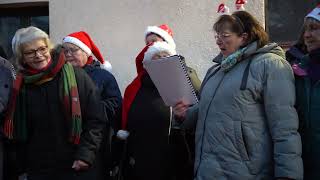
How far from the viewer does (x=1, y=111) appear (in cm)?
375

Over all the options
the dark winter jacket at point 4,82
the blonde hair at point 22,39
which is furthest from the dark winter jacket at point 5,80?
the blonde hair at point 22,39

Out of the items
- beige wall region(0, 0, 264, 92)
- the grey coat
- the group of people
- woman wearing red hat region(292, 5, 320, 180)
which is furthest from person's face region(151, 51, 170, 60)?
beige wall region(0, 0, 264, 92)

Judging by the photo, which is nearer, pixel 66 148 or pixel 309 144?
pixel 309 144

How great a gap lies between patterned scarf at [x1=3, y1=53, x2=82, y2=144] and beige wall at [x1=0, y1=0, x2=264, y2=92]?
2.13 metres

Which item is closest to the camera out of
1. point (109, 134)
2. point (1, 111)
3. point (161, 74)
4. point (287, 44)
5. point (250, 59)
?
point (250, 59)

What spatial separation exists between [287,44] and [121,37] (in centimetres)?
173

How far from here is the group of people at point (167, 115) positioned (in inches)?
117

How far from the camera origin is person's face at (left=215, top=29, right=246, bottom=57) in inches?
125

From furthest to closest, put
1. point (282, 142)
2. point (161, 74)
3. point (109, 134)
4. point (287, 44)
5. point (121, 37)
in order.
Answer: point (121, 37) < point (287, 44) < point (109, 134) < point (161, 74) < point (282, 142)

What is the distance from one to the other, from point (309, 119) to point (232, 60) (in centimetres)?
54

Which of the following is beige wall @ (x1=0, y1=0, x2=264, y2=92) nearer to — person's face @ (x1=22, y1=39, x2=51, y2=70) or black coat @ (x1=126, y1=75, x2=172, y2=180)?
black coat @ (x1=126, y1=75, x2=172, y2=180)

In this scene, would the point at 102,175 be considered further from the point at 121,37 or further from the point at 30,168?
the point at 121,37

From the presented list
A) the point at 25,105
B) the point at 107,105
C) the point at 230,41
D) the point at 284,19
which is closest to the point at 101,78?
the point at 107,105

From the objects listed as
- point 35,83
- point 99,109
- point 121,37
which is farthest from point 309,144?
point 121,37
